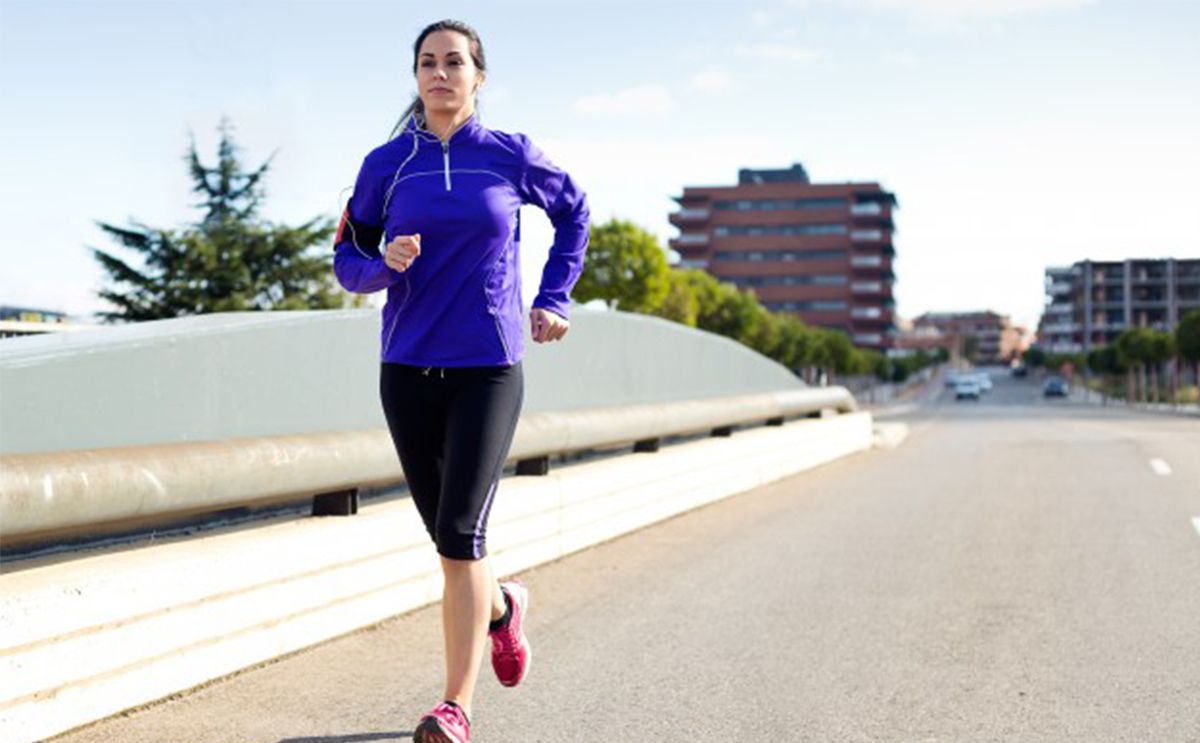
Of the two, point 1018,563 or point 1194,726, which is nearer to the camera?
point 1194,726

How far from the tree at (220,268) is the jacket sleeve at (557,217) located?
5530 cm

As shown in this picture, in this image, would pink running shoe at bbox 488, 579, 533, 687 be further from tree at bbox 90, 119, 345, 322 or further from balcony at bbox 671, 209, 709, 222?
balcony at bbox 671, 209, 709, 222

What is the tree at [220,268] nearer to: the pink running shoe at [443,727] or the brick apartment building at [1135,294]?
the pink running shoe at [443,727]

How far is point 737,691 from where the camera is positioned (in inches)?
190

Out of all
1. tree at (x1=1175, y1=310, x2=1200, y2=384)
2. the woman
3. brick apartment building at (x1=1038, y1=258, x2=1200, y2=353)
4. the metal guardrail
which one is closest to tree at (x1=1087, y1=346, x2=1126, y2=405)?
tree at (x1=1175, y1=310, x2=1200, y2=384)

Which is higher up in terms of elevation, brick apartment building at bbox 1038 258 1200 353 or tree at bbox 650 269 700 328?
brick apartment building at bbox 1038 258 1200 353

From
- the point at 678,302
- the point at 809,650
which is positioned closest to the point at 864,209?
the point at 678,302

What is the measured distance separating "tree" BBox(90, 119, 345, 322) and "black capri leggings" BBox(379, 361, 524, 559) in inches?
2181

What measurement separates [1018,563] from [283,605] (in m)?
4.68

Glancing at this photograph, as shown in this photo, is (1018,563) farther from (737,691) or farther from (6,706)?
(6,706)

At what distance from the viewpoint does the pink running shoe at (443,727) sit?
146 inches

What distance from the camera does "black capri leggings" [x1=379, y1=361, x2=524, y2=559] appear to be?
12.5ft

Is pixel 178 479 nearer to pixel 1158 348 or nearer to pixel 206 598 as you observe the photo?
pixel 206 598

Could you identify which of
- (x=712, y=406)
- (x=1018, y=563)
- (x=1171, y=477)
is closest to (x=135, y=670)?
(x=1018, y=563)
